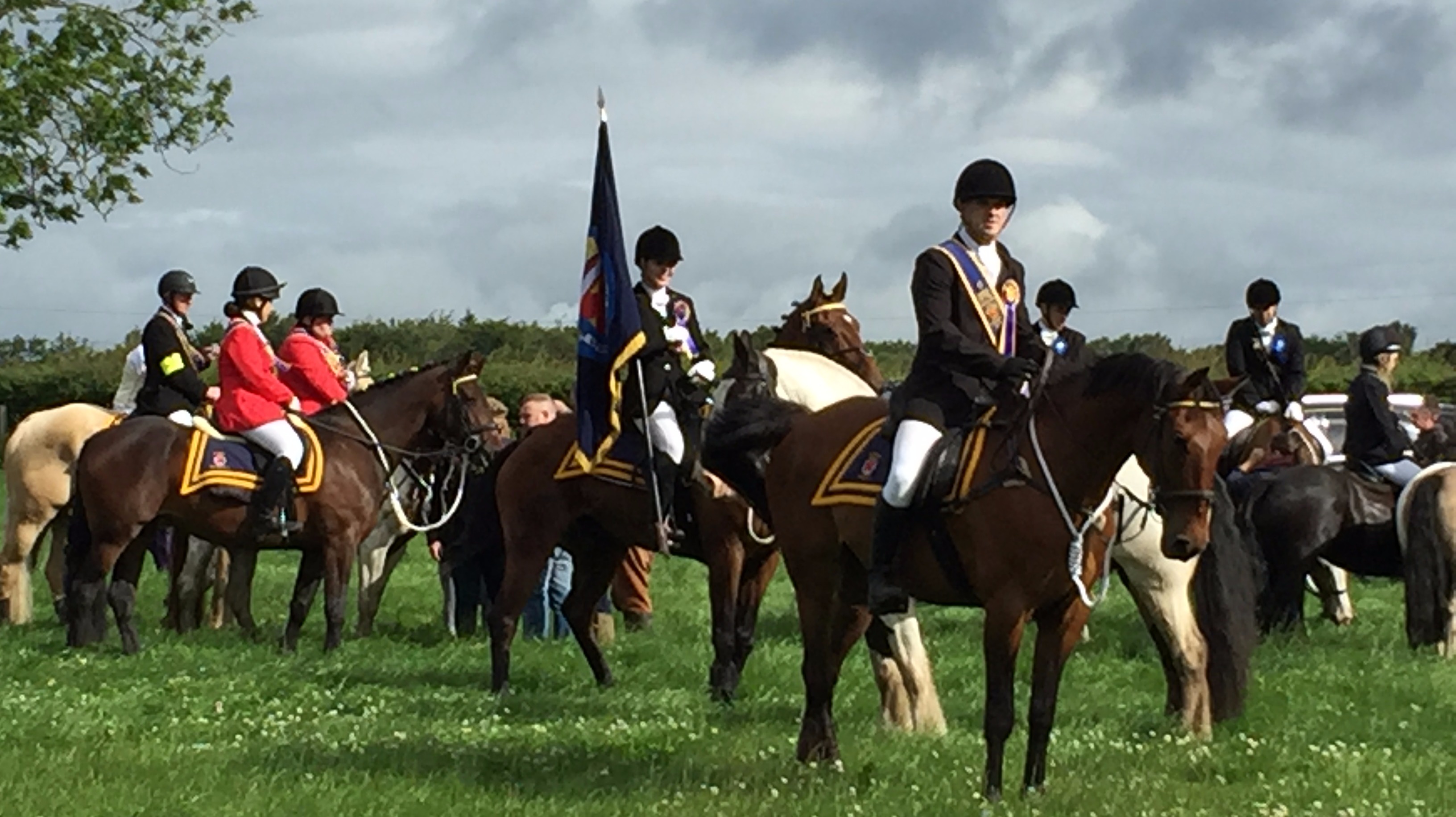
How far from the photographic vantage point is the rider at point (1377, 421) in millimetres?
15703

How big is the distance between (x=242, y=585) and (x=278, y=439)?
2071mm

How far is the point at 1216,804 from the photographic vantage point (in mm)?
8023

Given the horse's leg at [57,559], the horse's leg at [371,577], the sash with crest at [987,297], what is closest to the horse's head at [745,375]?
the sash with crest at [987,297]

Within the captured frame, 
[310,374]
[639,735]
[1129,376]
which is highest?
[310,374]

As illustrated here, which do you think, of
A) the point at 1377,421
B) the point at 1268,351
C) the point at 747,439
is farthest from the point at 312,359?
the point at 1377,421

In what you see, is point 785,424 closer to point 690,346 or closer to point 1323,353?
point 690,346

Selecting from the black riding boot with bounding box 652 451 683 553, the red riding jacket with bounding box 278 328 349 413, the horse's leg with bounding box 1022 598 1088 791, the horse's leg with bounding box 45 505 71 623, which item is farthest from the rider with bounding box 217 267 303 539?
the horse's leg with bounding box 1022 598 1088 791

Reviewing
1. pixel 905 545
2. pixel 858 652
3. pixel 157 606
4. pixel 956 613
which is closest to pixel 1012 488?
pixel 905 545

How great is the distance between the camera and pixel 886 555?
8.61 meters

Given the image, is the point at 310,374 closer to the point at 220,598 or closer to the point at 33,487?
the point at 220,598

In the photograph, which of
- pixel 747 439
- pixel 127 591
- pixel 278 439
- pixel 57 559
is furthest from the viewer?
pixel 57 559

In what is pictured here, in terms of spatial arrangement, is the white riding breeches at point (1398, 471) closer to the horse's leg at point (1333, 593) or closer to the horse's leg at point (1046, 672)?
the horse's leg at point (1333, 593)

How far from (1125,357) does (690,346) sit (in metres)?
5.06

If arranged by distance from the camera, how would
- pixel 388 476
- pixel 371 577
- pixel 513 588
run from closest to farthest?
pixel 513 588
pixel 388 476
pixel 371 577
